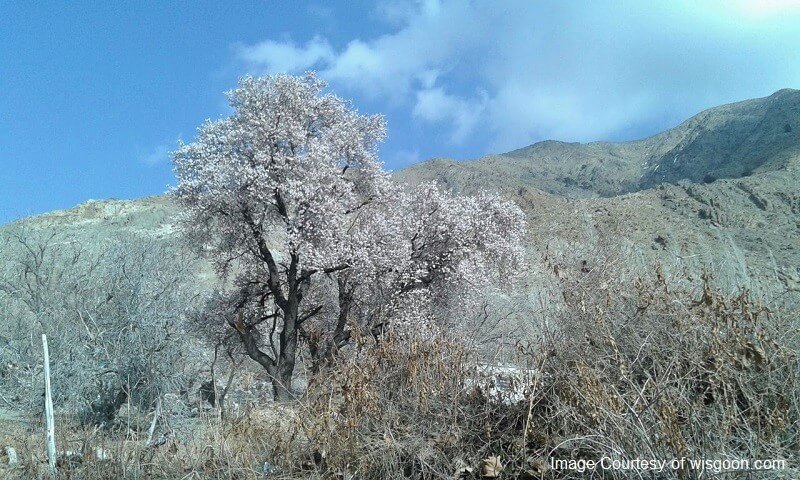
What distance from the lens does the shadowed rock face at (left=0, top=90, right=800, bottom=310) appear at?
730cm

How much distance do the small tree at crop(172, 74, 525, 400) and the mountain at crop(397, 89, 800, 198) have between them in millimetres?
27501

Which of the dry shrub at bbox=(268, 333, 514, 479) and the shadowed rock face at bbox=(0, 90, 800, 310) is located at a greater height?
the shadowed rock face at bbox=(0, 90, 800, 310)

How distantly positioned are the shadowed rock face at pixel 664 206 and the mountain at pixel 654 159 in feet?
0.98

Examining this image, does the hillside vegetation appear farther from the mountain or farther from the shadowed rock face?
the mountain

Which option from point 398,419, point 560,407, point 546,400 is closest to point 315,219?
point 398,419

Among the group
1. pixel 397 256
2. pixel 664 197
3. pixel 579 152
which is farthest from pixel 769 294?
pixel 579 152

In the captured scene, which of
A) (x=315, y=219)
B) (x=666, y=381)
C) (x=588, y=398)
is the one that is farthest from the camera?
(x=315, y=219)

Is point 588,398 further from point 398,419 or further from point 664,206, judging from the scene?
point 664,206

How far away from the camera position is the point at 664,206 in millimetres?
44781

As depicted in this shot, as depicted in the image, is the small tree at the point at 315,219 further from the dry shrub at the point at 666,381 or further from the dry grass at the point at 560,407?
the dry shrub at the point at 666,381

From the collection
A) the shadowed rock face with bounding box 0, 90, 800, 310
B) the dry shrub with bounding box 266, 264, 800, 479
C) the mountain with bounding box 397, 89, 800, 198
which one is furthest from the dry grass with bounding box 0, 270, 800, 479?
the mountain with bounding box 397, 89, 800, 198

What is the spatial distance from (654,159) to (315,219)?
108m

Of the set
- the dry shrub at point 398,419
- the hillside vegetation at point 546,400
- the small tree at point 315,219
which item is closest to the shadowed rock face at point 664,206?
the hillside vegetation at point 546,400

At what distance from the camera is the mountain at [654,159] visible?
64.5 meters
